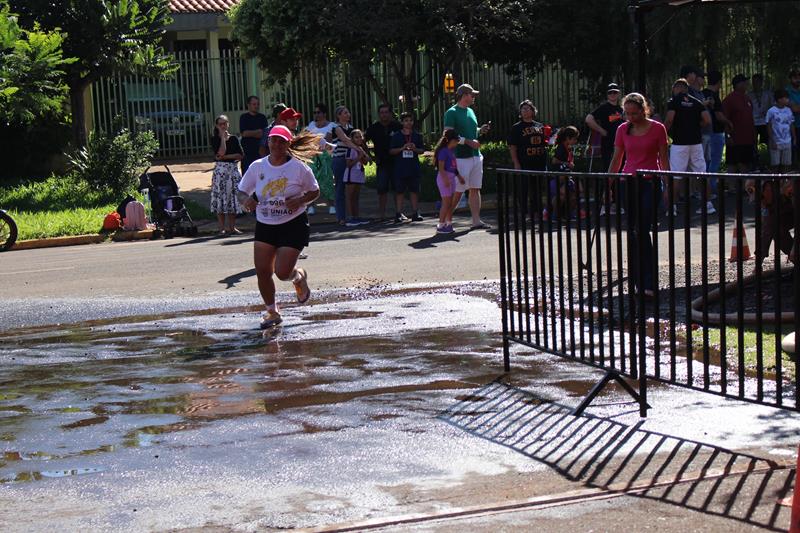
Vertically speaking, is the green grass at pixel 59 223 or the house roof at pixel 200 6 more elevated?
the house roof at pixel 200 6

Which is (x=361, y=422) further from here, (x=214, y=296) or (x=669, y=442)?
(x=214, y=296)

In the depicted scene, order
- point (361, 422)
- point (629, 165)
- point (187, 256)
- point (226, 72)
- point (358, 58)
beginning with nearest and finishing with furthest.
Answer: point (361, 422)
point (629, 165)
point (187, 256)
point (358, 58)
point (226, 72)

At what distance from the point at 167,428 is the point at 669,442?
9.04ft

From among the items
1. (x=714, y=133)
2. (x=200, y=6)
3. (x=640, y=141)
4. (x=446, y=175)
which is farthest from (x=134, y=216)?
(x=200, y=6)

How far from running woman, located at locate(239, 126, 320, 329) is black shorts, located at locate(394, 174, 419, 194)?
853 cm

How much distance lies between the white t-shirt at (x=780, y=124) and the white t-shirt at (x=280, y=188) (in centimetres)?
1316

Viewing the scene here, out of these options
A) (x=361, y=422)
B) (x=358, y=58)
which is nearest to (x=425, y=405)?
(x=361, y=422)

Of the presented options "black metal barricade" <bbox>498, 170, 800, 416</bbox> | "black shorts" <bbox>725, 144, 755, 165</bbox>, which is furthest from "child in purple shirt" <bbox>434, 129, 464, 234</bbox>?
"black metal barricade" <bbox>498, 170, 800, 416</bbox>

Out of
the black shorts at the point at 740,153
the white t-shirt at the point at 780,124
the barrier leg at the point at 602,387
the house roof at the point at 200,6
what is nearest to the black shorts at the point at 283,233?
the barrier leg at the point at 602,387

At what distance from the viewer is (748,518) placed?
204 inches

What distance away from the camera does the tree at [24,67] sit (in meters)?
22.3

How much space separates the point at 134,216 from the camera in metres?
19.4

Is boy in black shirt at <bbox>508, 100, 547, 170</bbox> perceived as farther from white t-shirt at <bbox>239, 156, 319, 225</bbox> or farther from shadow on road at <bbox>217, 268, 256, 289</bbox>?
white t-shirt at <bbox>239, 156, 319, 225</bbox>

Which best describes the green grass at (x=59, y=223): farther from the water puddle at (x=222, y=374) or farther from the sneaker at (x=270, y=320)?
the sneaker at (x=270, y=320)
